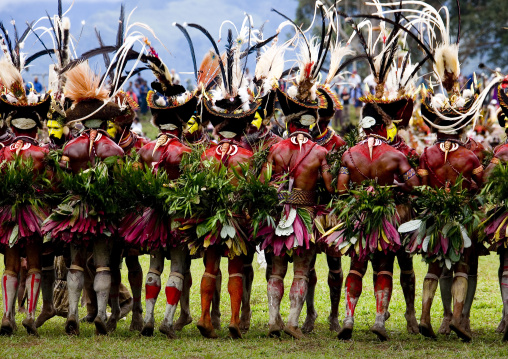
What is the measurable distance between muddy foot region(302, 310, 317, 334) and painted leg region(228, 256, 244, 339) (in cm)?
98

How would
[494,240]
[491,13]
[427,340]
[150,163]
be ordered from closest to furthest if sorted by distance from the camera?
[494,240] → [427,340] → [150,163] → [491,13]

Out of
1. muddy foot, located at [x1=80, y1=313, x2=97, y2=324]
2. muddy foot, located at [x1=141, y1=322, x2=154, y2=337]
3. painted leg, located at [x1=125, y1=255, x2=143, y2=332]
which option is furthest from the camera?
muddy foot, located at [x1=80, y1=313, x2=97, y2=324]

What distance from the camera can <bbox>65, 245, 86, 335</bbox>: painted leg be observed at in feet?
23.8

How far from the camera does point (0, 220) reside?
7109 mm

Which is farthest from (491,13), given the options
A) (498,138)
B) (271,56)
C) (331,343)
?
(331,343)

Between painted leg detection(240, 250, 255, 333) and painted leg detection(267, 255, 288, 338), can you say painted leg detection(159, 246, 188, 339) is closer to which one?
painted leg detection(240, 250, 255, 333)

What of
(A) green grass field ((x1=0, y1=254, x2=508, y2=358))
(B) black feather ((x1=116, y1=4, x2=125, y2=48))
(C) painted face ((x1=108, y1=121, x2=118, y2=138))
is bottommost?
(A) green grass field ((x1=0, y1=254, x2=508, y2=358))

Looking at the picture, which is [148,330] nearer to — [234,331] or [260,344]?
[234,331]

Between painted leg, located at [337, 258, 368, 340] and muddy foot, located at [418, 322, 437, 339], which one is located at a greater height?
painted leg, located at [337, 258, 368, 340]

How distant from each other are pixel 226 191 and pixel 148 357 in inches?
65.8

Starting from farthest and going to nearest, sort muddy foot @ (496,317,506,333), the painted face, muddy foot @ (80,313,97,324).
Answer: the painted face
muddy foot @ (80,313,97,324)
muddy foot @ (496,317,506,333)

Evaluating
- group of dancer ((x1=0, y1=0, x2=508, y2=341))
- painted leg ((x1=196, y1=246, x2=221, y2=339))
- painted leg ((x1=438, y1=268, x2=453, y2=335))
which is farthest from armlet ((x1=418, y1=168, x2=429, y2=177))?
painted leg ((x1=196, y1=246, x2=221, y2=339))

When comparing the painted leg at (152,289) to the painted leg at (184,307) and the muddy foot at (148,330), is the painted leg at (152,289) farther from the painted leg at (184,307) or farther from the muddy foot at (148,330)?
the painted leg at (184,307)

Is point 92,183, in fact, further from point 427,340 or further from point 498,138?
point 498,138
